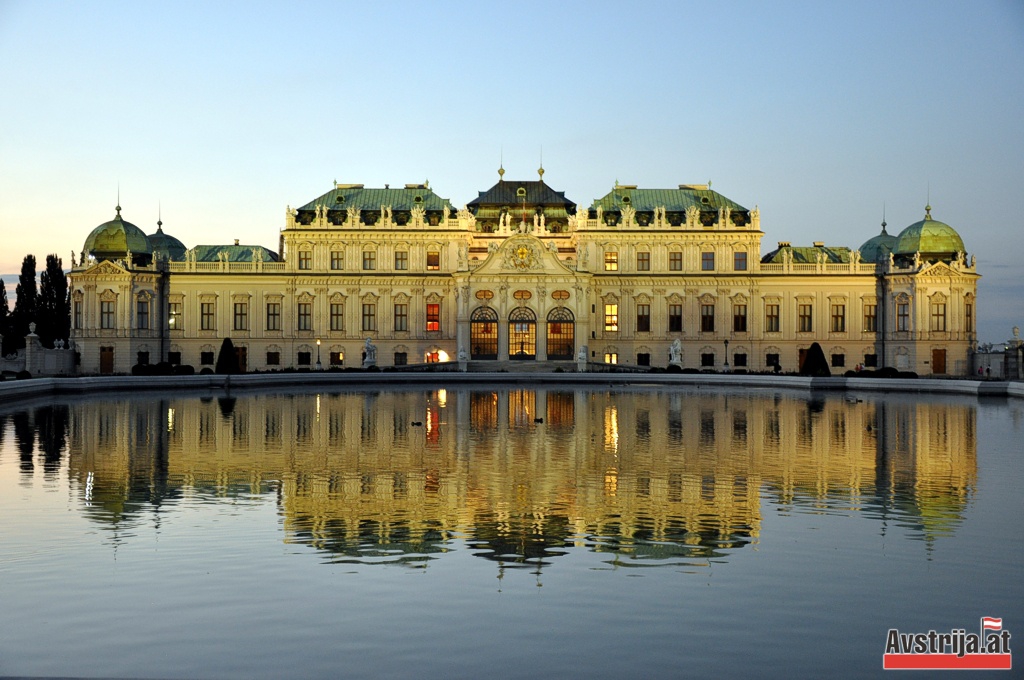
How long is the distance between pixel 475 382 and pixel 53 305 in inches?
2049

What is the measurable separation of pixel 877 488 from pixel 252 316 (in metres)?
75.5

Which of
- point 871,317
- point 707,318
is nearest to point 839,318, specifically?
point 871,317

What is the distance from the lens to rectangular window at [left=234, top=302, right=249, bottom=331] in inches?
3602

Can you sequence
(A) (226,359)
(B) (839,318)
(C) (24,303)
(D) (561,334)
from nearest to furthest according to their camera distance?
(A) (226,359), (D) (561,334), (B) (839,318), (C) (24,303)

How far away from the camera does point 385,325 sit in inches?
3578

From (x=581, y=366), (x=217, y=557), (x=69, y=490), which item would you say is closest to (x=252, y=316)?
(x=581, y=366)

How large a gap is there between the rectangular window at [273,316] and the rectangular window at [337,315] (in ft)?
15.4

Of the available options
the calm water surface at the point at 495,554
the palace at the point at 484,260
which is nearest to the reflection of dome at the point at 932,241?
the palace at the point at 484,260

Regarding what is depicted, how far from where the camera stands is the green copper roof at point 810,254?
3688 inches

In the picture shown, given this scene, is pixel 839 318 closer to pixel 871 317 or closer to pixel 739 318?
pixel 871 317

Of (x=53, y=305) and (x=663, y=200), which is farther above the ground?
(x=663, y=200)

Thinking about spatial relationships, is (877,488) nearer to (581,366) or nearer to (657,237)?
(581,366)

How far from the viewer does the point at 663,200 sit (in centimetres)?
9294

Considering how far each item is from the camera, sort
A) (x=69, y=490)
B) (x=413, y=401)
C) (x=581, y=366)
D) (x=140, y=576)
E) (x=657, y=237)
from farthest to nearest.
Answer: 1. (x=657, y=237)
2. (x=581, y=366)
3. (x=413, y=401)
4. (x=69, y=490)
5. (x=140, y=576)
